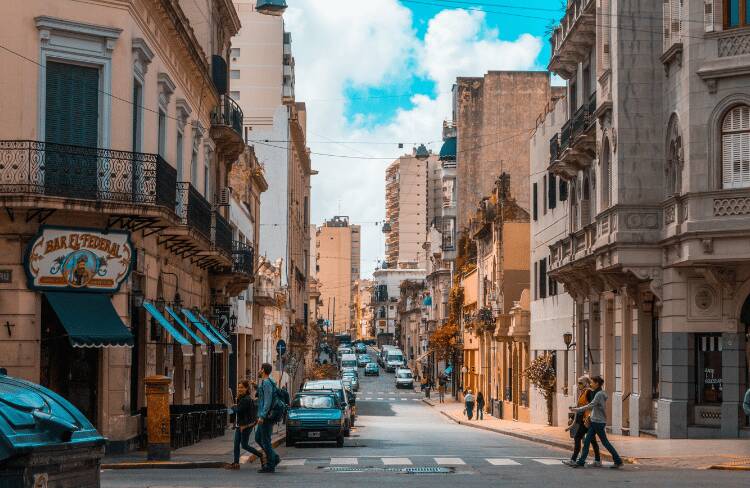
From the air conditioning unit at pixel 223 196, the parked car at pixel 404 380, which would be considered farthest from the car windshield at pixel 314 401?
the parked car at pixel 404 380

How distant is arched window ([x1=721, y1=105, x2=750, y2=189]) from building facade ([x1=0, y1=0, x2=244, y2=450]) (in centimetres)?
1239

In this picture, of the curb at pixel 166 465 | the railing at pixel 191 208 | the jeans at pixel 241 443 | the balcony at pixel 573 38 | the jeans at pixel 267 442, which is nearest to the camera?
the jeans at pixel 267 442

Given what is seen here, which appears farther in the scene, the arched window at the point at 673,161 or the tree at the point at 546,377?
the tree at the point at 546,377

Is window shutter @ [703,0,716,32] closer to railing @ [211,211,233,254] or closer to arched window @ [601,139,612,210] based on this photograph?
arched window @ [601,139,612,210]

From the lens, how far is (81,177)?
24094mm

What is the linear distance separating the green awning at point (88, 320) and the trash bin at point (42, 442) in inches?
466

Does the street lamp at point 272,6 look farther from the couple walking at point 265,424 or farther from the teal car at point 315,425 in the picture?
the couple walking at point 265,424

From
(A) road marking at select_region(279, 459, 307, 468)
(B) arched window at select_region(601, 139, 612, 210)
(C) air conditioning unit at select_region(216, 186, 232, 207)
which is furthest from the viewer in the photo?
(C) air conditioning unit at select_region(216, 186, 232, 207)

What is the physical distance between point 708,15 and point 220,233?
1481cm

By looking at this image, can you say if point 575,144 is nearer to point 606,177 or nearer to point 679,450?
point 606,177

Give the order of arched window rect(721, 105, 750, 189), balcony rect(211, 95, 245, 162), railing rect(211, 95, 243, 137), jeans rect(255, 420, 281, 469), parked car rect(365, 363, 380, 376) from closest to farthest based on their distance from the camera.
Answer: jeans rect(255, 420, 281, 469)
arched window rect(721, 105, 750, 189)
balcony rect(211, 95, 245, 162)
railing rect(211, 95, 243, 137)
parked car rect(365, 363, 380, 376)

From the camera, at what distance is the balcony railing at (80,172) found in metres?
23.3

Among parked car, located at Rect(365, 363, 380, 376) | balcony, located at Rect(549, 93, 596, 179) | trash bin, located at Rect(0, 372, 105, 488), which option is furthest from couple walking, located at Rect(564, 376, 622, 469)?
parked car, located at Rect(365, 363, 380, 376)

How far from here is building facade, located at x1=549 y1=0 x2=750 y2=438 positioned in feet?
96.8
